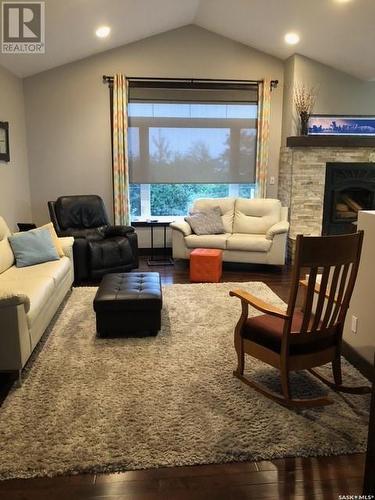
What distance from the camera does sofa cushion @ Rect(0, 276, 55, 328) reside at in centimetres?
287

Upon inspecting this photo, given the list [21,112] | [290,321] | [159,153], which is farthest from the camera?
[159,153]

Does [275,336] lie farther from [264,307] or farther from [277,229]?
[277,229]

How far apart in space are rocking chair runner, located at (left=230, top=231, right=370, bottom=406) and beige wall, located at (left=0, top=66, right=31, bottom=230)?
12.3 ft

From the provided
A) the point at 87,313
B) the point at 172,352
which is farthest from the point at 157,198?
the point at 172,352

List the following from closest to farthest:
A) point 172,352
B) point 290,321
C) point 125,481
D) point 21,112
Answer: point 125,481
point 290,321
point 172,352
point 21,112

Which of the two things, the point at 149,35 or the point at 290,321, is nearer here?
the point at 290,321

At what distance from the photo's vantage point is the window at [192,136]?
6.05 metres

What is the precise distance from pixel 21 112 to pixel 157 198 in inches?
90.8

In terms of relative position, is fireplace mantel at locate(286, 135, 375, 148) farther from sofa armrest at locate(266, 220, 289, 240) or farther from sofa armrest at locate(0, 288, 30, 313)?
sofa armrest at locate(0, 288, 30, 313)

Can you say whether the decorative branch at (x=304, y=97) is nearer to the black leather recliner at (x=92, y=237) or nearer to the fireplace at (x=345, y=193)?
the fireplace at (x=345, y=193)

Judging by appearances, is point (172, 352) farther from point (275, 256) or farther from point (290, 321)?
point (275, 256)

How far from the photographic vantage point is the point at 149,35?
19.1 ft

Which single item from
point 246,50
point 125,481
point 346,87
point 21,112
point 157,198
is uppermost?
point 246,50

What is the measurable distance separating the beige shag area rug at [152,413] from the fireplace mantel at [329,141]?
353 cm
